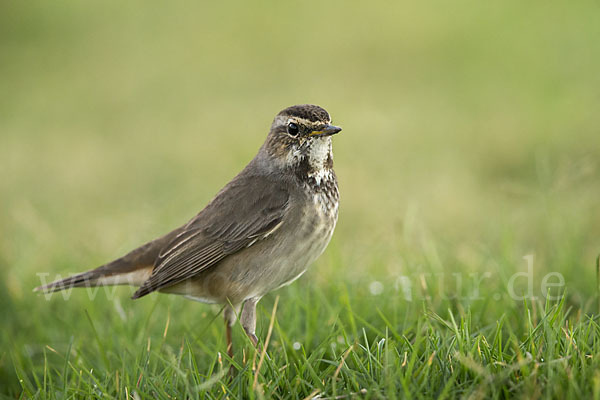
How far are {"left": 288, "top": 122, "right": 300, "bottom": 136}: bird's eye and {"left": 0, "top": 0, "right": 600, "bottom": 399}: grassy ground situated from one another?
1.24 m

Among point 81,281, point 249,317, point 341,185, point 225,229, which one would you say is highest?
point 225,229

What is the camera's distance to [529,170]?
9508 millimetres

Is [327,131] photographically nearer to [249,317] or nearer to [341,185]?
[249,317]

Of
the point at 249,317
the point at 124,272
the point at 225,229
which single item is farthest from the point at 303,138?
the point at 124,272

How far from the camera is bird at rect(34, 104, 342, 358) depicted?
4.69 meters

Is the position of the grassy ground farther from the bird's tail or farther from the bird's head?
the bird's head

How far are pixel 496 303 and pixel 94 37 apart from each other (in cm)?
1404

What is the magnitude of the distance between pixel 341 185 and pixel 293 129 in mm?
4878

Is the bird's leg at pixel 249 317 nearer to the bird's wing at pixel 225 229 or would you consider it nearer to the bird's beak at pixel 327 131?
the bird's wing at pixel 225 229

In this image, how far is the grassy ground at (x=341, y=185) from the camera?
410 cm

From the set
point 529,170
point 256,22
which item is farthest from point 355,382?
point 256,22

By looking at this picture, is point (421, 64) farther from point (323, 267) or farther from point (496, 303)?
point (496, 303)

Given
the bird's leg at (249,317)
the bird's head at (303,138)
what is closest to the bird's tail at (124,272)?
the bird's leg at (249,317)

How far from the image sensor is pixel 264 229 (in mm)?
4703
